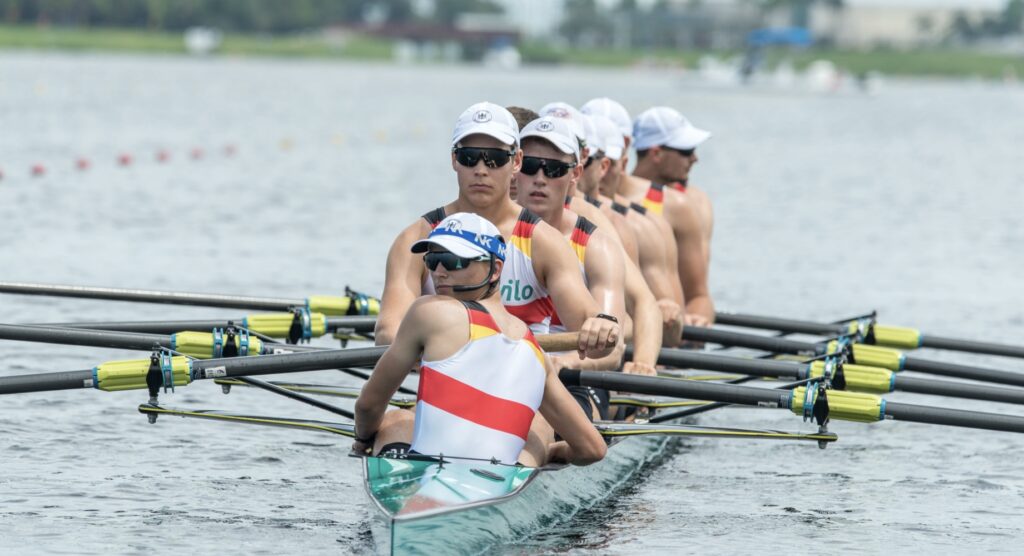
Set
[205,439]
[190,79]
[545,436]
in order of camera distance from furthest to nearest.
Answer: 1. [190,79]
2. [205,439]
3. [545,436]

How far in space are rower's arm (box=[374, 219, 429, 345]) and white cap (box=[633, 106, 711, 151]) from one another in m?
4.24

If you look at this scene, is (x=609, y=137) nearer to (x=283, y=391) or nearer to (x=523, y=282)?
(x=523, y=282)

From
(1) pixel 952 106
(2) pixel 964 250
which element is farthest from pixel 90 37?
(2) pixel 964 250

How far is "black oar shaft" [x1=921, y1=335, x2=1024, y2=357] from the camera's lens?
13102 mm

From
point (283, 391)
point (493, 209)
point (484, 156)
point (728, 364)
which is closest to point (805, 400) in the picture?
point (728, 364)

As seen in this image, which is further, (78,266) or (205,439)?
(78,266)

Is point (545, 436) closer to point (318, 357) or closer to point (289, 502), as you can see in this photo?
point (318, 357)

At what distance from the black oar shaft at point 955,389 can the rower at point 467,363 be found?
308 cm

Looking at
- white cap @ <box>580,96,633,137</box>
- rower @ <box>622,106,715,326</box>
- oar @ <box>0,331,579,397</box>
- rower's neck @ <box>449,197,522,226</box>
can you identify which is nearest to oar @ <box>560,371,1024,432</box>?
rower's neck @ <box>449,197,522,226</box>

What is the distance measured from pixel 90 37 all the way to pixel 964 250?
114 meters

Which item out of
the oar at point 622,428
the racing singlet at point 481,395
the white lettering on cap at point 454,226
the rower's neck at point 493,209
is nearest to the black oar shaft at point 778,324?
the oar at point 622,428

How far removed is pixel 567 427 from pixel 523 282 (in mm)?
1255

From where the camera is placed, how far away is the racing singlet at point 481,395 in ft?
25.4

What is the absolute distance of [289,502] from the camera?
33.6ft
